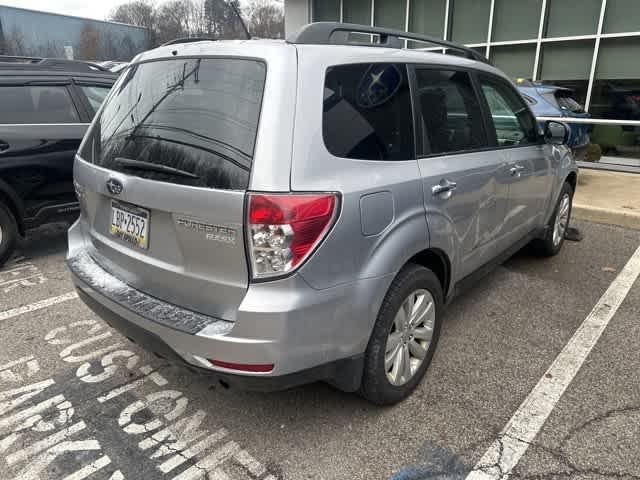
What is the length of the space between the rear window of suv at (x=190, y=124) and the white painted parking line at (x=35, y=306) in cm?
181

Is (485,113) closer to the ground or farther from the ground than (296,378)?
farther from the ground

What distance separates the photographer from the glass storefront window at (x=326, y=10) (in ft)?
42.0

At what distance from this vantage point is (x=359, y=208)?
2.13 m

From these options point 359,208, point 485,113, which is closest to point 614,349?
point 485,113

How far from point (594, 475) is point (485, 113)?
Answer: 7.09 feet

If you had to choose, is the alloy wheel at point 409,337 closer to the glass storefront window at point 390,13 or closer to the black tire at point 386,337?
the black tire at point 386,337

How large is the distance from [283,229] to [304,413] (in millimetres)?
1173

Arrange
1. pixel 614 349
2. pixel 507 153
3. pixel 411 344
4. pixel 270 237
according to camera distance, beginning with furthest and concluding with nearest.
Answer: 1. pixel 507 153
2. pixel 614 349
3. pixel 411 344
4. pixel 270 237

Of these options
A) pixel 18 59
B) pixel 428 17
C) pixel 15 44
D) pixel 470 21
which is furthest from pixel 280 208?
pixel 15 44

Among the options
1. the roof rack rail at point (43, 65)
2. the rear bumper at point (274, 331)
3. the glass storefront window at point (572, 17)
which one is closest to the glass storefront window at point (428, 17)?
the glass storefront window at point (572, 17)

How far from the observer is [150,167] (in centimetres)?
223

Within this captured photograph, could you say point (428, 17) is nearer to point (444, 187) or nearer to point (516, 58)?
point (516, 58)

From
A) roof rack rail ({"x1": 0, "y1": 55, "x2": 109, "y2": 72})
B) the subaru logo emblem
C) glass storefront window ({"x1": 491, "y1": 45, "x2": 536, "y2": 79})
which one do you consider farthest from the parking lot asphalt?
glass storefront window ({"x1": 491, "y1": 45, "x2": 536, "y2": 79})

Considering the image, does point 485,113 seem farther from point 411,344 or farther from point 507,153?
point 411,344
